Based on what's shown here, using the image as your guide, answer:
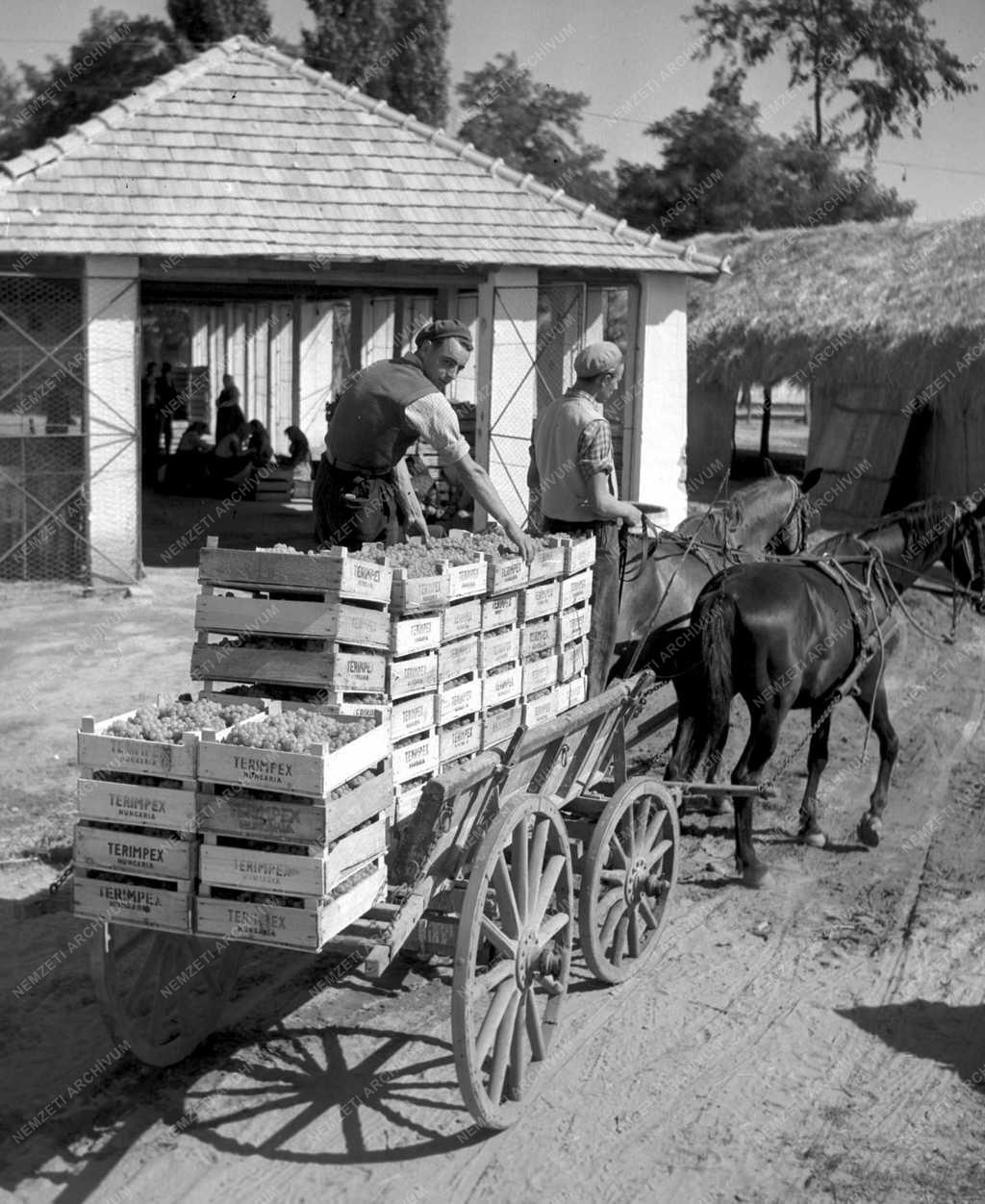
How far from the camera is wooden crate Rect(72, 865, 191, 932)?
4332 mm

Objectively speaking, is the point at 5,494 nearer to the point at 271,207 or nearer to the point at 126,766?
the point at 271,207

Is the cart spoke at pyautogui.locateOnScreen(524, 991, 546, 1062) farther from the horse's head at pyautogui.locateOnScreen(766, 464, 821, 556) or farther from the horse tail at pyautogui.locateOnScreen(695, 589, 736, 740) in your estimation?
the horse's head at pyautogui.locateOnScreen(766, 464, 821, 556)

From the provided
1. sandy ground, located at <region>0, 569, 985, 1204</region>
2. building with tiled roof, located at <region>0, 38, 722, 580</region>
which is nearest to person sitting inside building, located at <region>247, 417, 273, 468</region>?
building with tiled roof, located at <region>0, 38, 722, 580</region>

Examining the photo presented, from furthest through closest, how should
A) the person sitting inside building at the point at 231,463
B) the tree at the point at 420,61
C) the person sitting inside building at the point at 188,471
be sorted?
the tree at the point at 420,61 → the person sitting inside building at the point at 188,471 → the person sitting inside building at the point at 231,463

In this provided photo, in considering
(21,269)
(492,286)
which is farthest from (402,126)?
(21,269)

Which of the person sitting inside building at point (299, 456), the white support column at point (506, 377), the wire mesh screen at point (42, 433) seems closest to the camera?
the wire mesh screen at point (42, 433)

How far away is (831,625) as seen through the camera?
7453 mm

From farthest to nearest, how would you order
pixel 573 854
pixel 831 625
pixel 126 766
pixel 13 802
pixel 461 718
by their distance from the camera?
pixel 13 802, pixel 831 625, pixel 573 854, pixel 461 718, pixel 126 766

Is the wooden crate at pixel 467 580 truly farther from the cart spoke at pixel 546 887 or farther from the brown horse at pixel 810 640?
the brown horse at pixel 810 640

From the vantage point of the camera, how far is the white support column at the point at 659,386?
15953 millimetres

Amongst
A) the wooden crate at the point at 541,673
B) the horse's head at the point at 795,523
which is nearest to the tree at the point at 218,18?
the horse's head at the point at 795,523

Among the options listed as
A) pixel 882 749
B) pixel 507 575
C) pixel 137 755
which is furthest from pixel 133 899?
pixel 882 749

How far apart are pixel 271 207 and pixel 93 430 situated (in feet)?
9.54

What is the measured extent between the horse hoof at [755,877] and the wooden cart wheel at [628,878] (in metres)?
0.96
